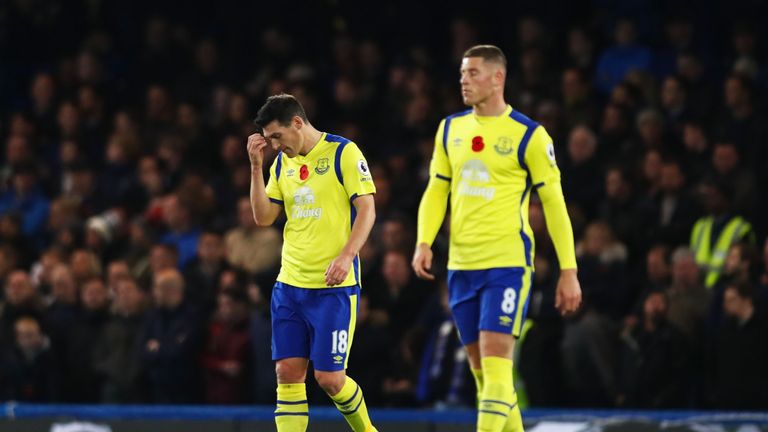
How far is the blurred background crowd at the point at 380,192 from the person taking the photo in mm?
12258

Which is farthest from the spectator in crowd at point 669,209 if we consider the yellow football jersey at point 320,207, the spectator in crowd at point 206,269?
the yellow football jersey at point 320,207

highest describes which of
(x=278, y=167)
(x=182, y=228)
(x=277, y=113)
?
(x=277, y=113)

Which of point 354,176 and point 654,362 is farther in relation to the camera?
point 654,362

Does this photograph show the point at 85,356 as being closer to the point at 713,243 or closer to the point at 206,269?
the point at 206,269

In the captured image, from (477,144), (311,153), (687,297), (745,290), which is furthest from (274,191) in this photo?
(687,297)

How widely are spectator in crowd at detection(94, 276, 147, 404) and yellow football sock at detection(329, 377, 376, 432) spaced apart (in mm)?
5049

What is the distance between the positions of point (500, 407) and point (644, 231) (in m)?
4.70

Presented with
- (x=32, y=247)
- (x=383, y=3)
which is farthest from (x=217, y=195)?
(x=383, y=3)

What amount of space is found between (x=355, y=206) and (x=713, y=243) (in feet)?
15.6

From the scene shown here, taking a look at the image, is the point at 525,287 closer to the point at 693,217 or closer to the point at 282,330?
the point at 282,330

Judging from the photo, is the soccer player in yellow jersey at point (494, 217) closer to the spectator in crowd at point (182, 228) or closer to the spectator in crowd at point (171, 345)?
the spectator in crowd at point (171, 345)

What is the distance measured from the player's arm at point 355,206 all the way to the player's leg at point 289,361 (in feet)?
1.19

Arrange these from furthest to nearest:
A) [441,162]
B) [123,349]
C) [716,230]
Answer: [123,349] < [716,230] < [441,162]

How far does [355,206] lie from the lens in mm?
8703
